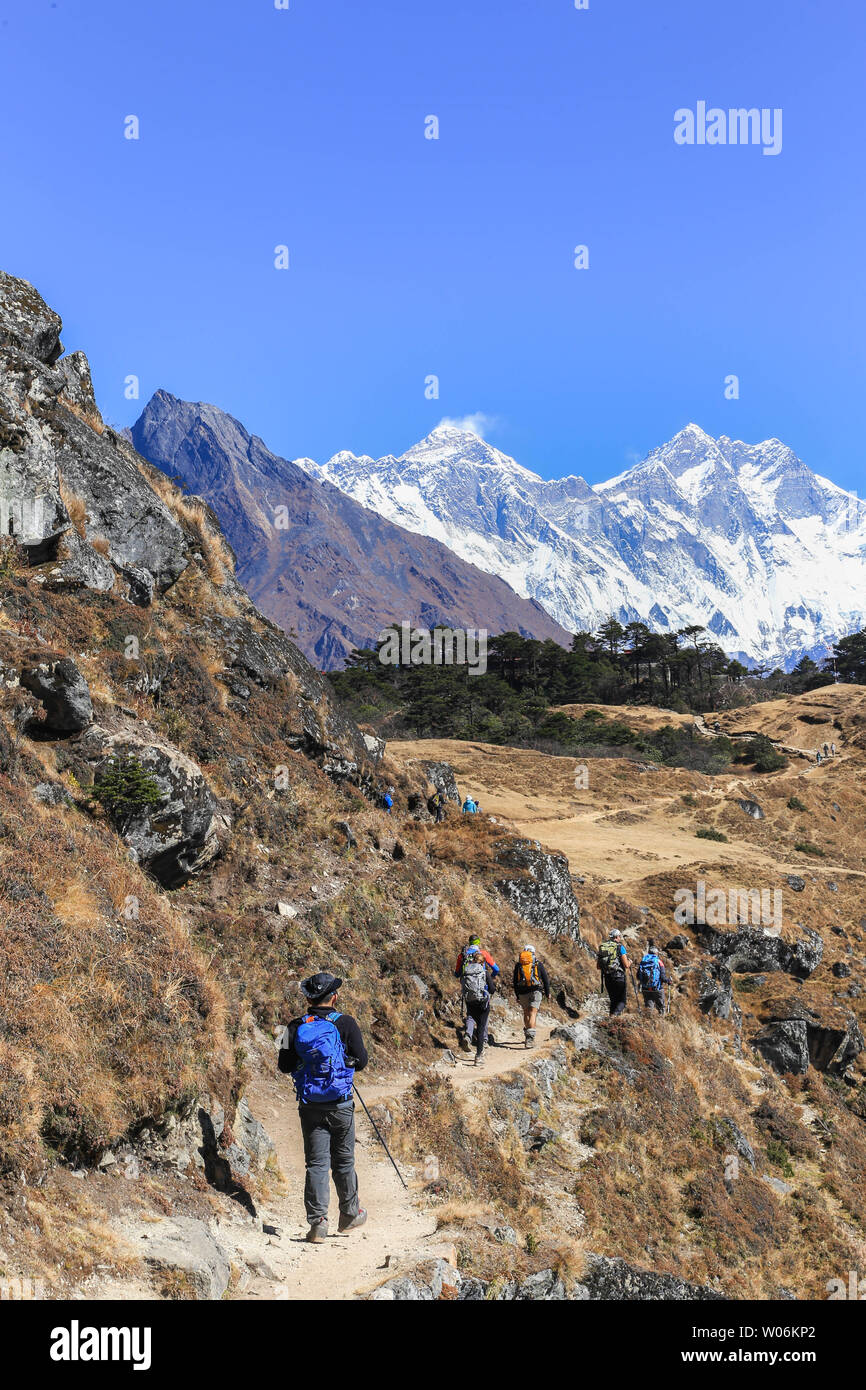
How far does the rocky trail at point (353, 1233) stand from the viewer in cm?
645

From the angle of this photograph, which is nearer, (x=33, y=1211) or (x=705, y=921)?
(x=33, y=1211)

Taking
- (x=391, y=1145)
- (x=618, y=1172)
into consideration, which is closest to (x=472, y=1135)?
(x=391, y=1145)

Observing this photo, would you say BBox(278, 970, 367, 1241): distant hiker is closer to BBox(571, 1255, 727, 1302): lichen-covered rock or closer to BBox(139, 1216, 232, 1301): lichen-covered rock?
BBox(139, 1216, 232, 1301): lichen-covered rock

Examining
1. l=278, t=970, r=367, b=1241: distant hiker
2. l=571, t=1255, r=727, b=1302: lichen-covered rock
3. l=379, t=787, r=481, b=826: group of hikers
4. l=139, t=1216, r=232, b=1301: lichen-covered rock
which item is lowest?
l=571, t=1255, r=727, b=1302: lichen-covered rock

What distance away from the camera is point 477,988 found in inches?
506

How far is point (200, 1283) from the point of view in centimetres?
570

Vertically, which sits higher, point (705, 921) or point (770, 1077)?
point (705, 921)

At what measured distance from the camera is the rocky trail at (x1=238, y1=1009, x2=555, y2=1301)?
6445mm

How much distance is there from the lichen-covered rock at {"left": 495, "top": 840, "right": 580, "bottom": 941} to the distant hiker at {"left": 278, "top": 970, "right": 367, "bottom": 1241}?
12.2 m

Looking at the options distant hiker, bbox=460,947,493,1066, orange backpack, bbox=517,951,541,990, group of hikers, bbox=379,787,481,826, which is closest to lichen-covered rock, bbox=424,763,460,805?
group of hikers, bbox=379,787,481,826

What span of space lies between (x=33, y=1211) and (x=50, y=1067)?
3.83ft

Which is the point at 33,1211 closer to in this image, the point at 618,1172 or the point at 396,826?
the point at 618,1172
